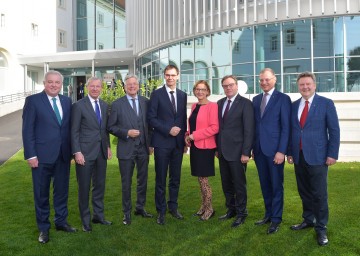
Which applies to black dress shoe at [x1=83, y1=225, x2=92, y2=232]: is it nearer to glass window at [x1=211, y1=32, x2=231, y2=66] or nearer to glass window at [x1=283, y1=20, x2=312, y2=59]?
glass window at [x1=283, y1=20, x2=312, y2=59]

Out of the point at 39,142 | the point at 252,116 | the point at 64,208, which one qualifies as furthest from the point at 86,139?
the point at 252,116

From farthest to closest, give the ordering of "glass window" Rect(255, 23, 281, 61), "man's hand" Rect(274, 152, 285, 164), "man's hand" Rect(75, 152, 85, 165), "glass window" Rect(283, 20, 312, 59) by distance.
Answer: "glass window" Rect(255, 23, 281, 61) → "glass window" Rect(283, 20, 312, 59) → "man's hand" Rect(75, 152, 85, 165) → "man's hand" Rect(274, 152, 285, 164)

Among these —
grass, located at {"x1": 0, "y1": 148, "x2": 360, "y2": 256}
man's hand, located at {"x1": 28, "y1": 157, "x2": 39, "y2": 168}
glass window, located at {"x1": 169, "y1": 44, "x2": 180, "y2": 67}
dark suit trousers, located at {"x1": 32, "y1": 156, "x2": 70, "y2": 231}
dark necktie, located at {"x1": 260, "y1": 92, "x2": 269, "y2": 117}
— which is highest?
glass window, located at {"x1": 169, "y1": 44, "x2": 180, "y2": 67}

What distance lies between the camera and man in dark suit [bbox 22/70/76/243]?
4.44 metres

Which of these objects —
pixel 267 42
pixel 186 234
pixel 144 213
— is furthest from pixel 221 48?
pixel 186 234

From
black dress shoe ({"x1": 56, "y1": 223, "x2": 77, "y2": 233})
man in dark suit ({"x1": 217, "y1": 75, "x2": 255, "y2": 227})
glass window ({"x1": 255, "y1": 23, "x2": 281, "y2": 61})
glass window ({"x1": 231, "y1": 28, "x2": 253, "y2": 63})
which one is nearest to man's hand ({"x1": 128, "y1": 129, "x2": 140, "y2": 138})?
man in dark suit ({"x1": 217, "y1": 75, "x2": 255, "y2": 227})

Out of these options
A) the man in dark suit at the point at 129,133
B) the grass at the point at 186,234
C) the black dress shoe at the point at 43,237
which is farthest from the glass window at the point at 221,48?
the black dress shoe at the point at 43,237

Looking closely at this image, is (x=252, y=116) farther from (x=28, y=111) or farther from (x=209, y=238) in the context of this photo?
(x=28, y=111)

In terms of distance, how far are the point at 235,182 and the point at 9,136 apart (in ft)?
44.7

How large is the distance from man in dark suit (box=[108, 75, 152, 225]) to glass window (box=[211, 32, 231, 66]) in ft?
33.1

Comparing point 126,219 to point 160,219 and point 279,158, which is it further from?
point 279,158

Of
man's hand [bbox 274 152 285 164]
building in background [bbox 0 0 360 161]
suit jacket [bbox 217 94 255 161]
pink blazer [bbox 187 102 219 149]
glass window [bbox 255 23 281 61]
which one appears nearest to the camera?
man's hand [bbox 274 152 285 164]

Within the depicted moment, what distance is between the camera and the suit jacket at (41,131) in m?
4.41

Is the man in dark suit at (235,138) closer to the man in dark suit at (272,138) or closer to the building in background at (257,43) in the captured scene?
the man in dark suit at (272,138)
